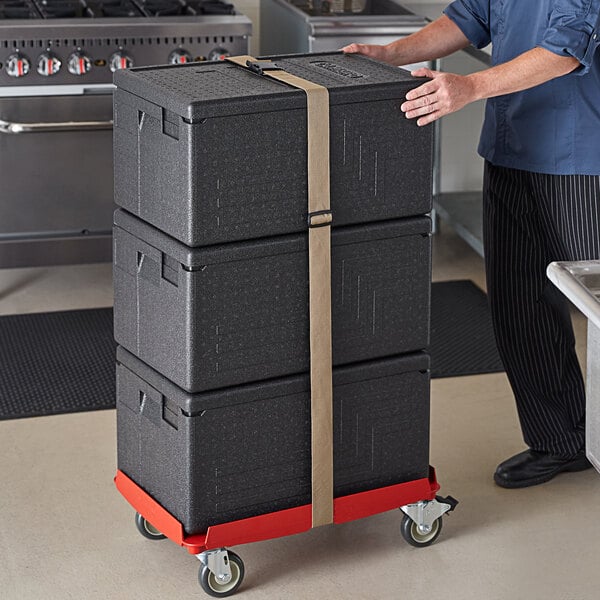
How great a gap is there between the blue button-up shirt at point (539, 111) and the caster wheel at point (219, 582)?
1.03m

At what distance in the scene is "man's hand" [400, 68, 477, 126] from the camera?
7.41 feet

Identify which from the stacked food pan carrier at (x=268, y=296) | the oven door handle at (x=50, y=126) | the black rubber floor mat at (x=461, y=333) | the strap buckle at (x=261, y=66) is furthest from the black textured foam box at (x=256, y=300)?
the oven door handle at (x=50, y=126)

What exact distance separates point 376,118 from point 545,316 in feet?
2.64

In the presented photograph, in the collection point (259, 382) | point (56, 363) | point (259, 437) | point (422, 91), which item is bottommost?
point (56, 363)

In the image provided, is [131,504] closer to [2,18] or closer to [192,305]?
[192,305]

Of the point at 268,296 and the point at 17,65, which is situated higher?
the point at 17,65

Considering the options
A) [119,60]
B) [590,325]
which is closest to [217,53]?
[119,60]

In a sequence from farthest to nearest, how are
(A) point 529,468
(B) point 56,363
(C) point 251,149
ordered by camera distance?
(B) point 56,363
(A) point 529,468
(C) point 251,149

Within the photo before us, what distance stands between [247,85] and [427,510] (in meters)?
0.98

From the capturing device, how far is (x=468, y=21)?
2723 millimetres

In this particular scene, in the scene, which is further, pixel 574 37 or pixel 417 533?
pixel 417 533

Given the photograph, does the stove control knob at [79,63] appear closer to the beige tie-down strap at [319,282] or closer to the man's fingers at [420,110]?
the beige tie-down strap at [319,282]

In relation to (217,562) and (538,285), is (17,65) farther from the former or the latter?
(217,562)

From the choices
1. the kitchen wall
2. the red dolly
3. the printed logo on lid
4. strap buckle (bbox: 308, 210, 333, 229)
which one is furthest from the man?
the kitchen wall
